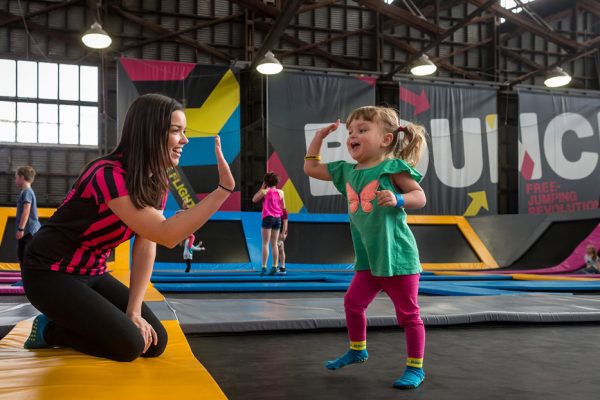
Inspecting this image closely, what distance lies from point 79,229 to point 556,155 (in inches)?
464

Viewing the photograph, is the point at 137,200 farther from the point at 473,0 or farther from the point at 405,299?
the point at 473,0

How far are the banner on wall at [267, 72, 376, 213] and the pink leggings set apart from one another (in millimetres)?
8469

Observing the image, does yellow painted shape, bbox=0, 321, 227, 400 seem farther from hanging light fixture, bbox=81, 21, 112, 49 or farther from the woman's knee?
hanging light fixture, bbox=81, 21, 112, 49

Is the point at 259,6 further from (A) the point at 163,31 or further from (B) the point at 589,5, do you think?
(B) the point at 589,5

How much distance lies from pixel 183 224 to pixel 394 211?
682mm

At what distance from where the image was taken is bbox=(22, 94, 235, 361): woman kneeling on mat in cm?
147

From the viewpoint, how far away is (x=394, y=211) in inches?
67.6

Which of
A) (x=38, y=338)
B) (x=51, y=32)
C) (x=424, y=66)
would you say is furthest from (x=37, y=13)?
(x=38, y=338)

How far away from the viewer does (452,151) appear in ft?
37.1

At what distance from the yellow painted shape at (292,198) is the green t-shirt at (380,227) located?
8.42 m

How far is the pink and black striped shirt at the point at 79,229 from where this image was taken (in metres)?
1.54

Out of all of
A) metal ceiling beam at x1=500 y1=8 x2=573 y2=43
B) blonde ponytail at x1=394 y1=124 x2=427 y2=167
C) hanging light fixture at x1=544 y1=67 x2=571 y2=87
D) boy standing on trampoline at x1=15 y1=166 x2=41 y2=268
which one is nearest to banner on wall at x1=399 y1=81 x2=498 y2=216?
hanging light fixture at x1=544 y1=67 x2=571 y2=87

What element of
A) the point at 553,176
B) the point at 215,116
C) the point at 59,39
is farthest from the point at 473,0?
the point at 59,39

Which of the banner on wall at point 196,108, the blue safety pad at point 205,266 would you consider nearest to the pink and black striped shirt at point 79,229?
the blue safety pad at point 205,266
